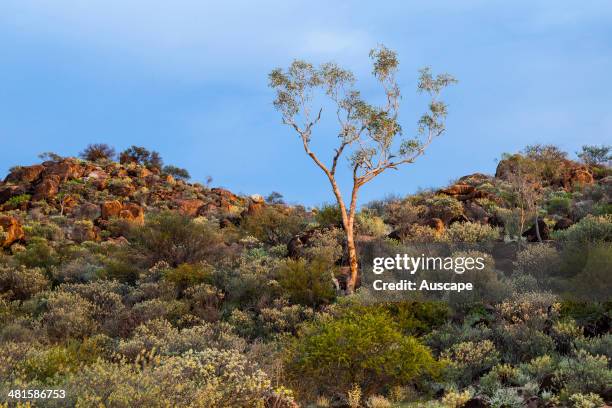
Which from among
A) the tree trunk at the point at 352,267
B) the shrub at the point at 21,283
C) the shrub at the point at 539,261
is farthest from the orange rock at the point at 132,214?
the shrub at the point at 539,261

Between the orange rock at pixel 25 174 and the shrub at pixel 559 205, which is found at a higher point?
the orange rock at pixel 25 174

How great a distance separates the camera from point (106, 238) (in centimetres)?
3291

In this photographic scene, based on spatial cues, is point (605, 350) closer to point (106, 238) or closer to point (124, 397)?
point (124, 397)

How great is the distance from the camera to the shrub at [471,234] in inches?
891

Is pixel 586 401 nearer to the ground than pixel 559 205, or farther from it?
nearer to the ground

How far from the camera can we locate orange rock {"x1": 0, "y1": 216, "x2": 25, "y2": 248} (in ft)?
96.4

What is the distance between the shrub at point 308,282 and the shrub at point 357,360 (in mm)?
6692

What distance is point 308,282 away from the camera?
18.7 m

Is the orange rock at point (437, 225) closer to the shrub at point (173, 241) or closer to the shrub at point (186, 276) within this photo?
the shrub at point (173, 241)

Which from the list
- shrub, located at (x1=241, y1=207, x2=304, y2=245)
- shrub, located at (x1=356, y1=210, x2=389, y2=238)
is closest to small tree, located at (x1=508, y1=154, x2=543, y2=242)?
shrub, located at (x1=356, y1=210, x2=389, y2=238)

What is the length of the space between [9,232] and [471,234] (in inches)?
795

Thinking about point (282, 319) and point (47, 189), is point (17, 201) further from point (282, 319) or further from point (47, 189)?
point (282, 319)

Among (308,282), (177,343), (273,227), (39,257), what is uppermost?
(273,227)


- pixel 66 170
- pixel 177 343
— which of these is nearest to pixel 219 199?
pixel 66 170
